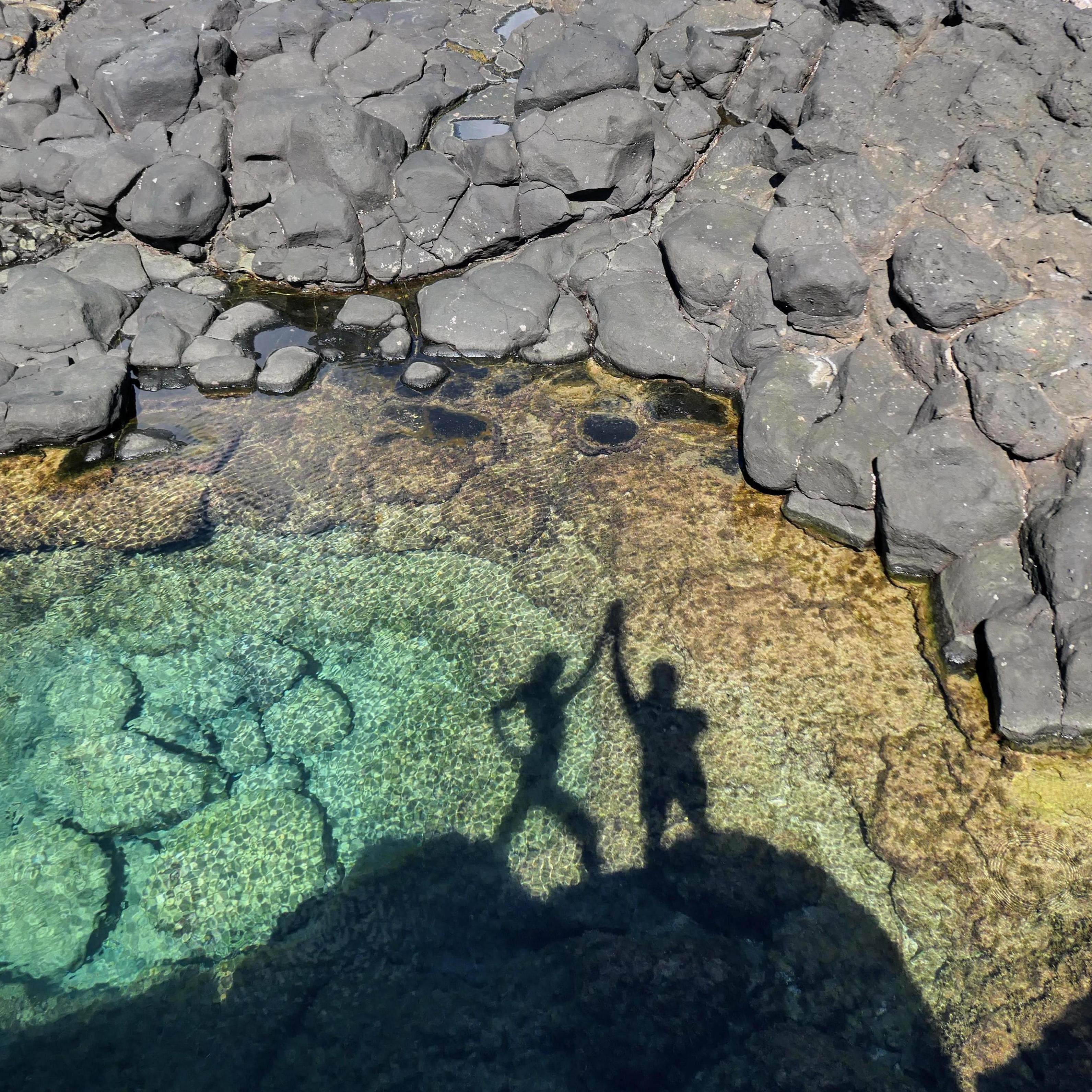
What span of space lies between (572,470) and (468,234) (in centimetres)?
243

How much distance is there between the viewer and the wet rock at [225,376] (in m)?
5.60

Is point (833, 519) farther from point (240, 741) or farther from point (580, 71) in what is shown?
point (580, 71)

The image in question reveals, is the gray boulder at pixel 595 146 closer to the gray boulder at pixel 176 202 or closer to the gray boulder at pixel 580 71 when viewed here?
the gray boulder at pixel 580 71

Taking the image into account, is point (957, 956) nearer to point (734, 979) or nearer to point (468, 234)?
point (734, 979)

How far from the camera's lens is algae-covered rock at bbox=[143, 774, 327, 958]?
10.5ft

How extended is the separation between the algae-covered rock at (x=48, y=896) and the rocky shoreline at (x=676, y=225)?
2.69 m

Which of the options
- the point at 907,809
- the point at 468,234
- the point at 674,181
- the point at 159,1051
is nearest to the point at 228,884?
the point at 159,1051

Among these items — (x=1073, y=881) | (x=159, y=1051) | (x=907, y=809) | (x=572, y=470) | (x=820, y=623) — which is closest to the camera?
(x=159, y=1051)

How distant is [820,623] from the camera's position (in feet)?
13.4

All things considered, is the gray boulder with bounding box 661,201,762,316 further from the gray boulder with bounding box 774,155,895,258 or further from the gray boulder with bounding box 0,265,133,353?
the gray boulder with bounding box 0,265,133,353

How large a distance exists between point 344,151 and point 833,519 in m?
4.39

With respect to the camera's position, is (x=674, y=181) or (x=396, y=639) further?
(x=674, y=181)

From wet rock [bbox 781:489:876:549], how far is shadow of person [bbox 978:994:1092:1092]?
2219mm

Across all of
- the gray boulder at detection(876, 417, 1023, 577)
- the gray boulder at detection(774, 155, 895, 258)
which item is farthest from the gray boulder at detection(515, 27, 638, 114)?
the gray boulder at detection(876, 417, 1023, 577)
